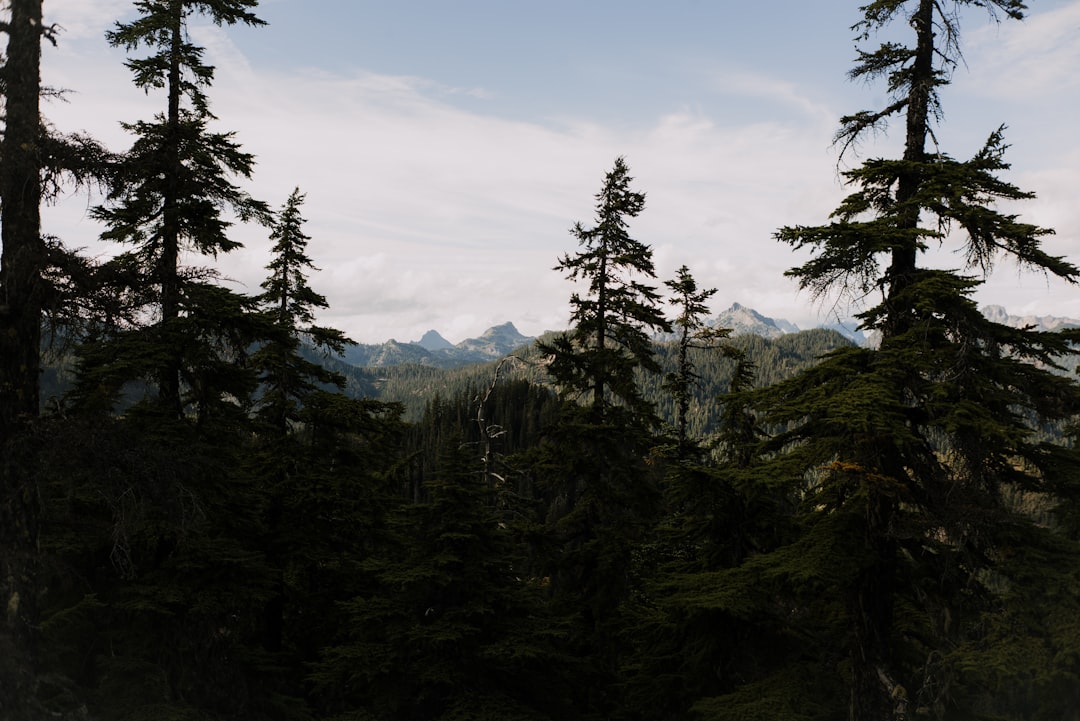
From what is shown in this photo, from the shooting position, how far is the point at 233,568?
13.9 meters

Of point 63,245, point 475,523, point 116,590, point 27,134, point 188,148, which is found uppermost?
point 188,148

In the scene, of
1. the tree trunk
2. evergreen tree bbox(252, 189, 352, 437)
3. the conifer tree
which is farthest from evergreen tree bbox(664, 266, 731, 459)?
the tree trunk

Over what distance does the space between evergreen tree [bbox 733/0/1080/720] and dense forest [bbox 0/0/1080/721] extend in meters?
0.05

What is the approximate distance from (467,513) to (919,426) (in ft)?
27.3

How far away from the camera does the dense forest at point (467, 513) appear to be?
826 centimetres

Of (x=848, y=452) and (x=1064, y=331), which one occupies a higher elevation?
(x=1064, y=331)

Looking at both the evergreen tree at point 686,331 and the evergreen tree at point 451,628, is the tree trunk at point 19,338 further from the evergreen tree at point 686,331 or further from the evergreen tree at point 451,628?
the evergreen tree at point 686,331

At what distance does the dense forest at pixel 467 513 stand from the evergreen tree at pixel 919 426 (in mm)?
53

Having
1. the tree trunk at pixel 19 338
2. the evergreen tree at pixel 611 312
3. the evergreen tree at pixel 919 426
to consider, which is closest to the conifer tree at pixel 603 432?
the evergreen tree at pixel 611 312

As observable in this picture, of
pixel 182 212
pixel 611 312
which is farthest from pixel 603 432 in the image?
pixel 182 212

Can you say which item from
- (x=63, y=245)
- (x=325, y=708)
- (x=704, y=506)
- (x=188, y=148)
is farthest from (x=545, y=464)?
(x=63, y=245)

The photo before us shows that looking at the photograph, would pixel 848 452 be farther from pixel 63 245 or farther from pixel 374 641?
pixel 63 245

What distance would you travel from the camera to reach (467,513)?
Answer: 1243 centimetres

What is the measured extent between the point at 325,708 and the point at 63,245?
1204 cm
